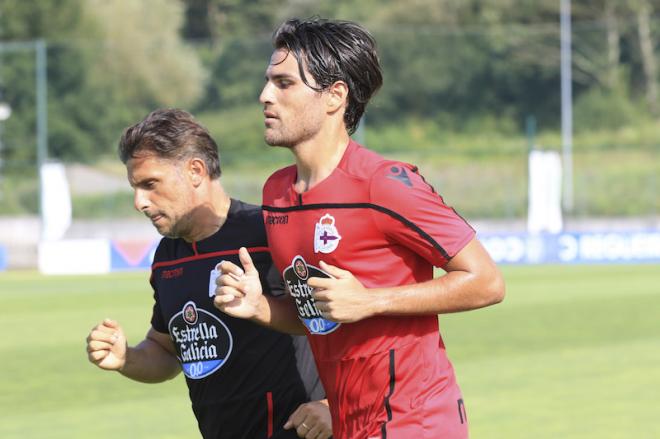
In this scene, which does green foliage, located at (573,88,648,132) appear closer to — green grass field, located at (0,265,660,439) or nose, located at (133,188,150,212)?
green grass field, located at (0,265,660,439)

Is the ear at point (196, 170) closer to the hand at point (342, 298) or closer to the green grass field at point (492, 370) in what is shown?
the hand at point (342, 298)

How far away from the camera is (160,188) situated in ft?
15.5

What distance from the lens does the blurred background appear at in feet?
92.5

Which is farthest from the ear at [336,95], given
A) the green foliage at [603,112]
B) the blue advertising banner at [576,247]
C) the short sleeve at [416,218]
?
the green foliage at [603,112]

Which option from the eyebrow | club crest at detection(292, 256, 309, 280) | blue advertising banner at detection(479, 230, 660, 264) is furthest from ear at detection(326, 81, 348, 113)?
blue advertising banner at detection(479, 230, 660, 264)

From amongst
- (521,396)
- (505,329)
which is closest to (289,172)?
(521,396)

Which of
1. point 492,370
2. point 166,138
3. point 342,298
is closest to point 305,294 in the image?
point 342,298

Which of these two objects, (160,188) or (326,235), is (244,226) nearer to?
(160,188)

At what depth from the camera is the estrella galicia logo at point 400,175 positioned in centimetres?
391

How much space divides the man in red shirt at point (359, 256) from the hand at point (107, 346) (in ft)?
2.89

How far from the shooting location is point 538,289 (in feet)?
72.1

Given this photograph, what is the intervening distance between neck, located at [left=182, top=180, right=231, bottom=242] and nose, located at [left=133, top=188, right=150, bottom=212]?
0.22m

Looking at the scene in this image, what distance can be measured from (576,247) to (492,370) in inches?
719

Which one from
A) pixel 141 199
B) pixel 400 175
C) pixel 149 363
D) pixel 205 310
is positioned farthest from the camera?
pixel 149 363
